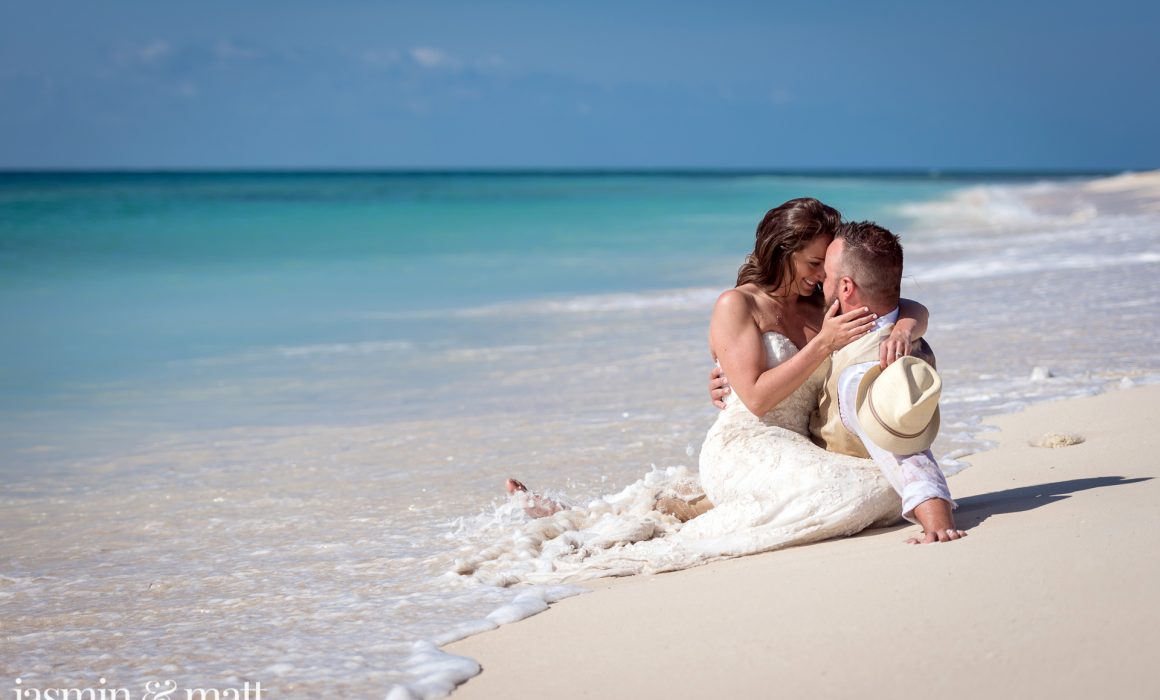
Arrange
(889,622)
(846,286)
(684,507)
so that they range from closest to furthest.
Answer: (889,622) < (846,286) < (684,507)

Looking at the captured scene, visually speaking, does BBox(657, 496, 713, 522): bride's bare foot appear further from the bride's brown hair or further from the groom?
the bride's brown hair

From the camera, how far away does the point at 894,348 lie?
14.0 feet

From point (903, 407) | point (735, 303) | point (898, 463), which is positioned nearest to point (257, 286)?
point (735, 303)

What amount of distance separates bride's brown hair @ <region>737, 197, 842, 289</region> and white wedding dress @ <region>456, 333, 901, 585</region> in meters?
0.27

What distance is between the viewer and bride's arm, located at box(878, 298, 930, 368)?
4.26 meters

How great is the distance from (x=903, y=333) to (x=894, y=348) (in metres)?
0.09

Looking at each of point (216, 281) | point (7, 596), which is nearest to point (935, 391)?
point (7, 596)

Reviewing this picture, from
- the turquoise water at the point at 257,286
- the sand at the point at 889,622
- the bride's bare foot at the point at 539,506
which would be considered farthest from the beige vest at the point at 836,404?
the turquoise water at the point at 257,286

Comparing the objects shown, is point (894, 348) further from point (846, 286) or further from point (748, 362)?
point (748, 362)

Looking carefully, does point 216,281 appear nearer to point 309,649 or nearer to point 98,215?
point 309,649

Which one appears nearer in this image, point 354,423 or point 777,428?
point 777,428

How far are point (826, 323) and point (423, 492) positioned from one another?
2491mm

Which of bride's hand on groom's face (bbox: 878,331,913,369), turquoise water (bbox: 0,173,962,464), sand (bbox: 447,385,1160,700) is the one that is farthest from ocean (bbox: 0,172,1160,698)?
bride's hand on groom's face (bbox: 878,331,913,369)

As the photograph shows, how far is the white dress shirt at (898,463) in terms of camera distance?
13.4 feet
